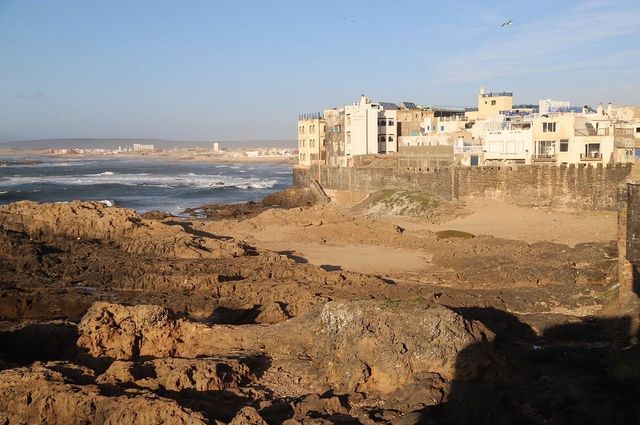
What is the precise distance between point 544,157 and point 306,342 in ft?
104

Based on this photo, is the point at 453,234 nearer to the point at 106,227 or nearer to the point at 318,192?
the point at 106,227

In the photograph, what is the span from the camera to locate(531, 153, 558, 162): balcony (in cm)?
Answer: 4033

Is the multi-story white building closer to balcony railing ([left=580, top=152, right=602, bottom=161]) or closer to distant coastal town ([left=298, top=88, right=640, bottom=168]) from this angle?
distant coastal town ([left=298, top=88, right=640, bottom=168])

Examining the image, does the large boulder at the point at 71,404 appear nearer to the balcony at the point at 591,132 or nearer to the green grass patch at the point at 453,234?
the green grass patch at the point at 453,234

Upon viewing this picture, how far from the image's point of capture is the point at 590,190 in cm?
3553

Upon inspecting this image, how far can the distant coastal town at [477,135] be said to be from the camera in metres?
38.6

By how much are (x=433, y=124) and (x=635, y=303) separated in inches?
1697

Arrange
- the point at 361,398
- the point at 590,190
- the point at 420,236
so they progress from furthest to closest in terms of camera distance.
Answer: the point at 590,190 → the point at 420,236 → the point at 361,398

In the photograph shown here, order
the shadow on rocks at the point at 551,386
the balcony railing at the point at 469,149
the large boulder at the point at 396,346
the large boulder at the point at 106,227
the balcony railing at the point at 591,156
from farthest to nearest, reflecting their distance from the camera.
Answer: the balcony railing at the point at 469,149
the balcony railing at the point at 591,156
the large boulder at the point at 106,227
the large boulder at the point at 396,346
the shadow on rocks at the point at 551,386

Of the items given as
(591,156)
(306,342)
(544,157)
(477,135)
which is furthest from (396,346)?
(477,135)

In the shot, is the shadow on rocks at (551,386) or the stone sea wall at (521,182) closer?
the shadow on rocks at (551,386)

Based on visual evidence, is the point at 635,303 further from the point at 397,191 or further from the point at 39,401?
the point at 397,191

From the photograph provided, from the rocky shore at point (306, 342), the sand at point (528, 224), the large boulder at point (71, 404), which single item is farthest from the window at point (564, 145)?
the large boulder at point (71, 404)

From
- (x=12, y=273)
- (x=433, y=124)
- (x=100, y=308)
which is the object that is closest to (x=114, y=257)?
(x=12, y=273)
